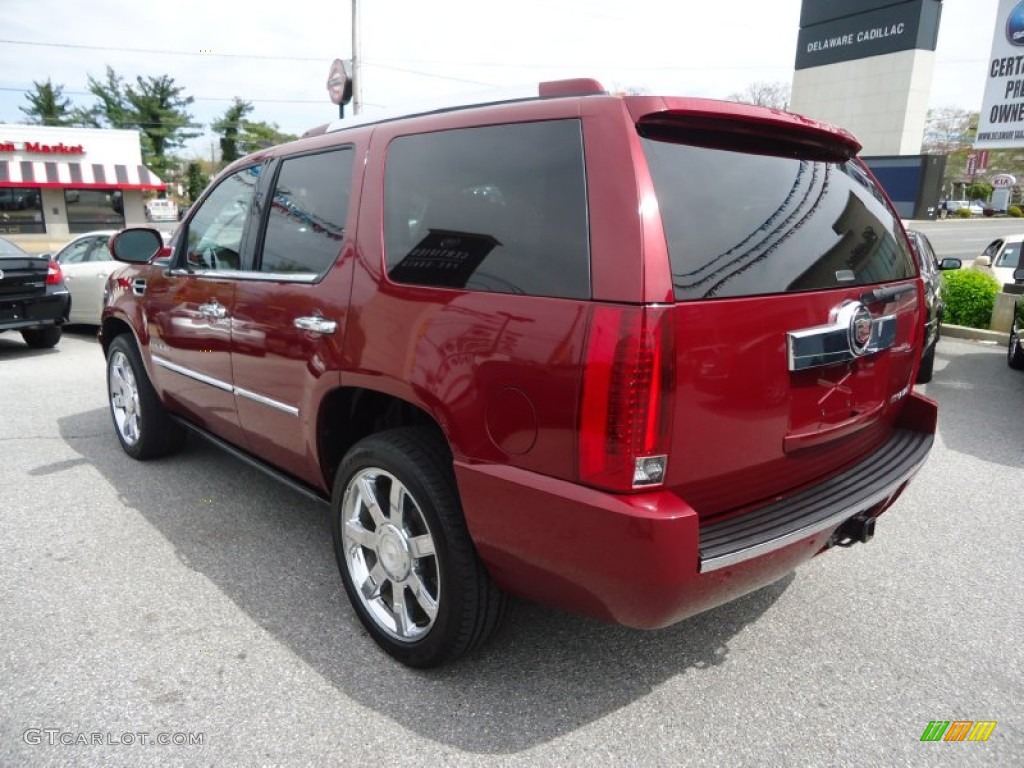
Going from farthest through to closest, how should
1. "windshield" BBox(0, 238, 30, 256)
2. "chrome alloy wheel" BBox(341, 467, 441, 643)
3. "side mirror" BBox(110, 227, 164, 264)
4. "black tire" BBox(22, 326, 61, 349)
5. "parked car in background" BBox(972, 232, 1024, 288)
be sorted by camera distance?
"parked car in background" BBox(972, 232, 1024, 288)
"black tire" BBox(22, 326, 61, 349)
"windshield" BBox(0, 238, 30, 256)
"side mirror" BBox(110, 227, 164, 264)
"chrome alloy wheel" BBox(341, 467, 441, 643)

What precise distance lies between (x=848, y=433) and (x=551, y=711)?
1397 mm

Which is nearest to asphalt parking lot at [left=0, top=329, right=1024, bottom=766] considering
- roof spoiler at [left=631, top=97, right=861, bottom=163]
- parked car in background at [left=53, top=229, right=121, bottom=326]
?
roof spoiler at [left=631, top=97, right=861, bottom=163]

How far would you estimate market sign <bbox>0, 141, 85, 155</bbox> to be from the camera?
30.2m

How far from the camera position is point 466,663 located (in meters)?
2.66

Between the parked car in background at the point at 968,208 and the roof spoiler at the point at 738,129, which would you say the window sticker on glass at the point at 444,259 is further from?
the parked car in background at the point at 968,208

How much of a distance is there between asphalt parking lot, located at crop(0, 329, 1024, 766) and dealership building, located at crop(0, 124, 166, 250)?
32114 millimetres

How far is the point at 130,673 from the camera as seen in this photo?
2.61 metres

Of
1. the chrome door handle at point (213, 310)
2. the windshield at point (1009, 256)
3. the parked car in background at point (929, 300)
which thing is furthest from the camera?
the windshield at point (1009, 256)

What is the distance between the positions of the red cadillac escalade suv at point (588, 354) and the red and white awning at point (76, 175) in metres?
34.0

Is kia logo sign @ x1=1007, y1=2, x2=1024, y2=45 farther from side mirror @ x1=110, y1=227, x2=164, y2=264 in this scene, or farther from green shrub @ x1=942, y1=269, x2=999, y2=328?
side mirror @ x1=110, y1=227, x2=164, y2=264

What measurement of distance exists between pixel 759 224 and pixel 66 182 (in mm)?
35927

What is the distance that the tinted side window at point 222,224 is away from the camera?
3561mm

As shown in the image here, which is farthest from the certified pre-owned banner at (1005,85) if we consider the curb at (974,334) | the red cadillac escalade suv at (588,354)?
the red cadillac escalade suv at (588,354)

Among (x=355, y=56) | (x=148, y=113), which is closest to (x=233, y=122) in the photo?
(x=148, y=113)
